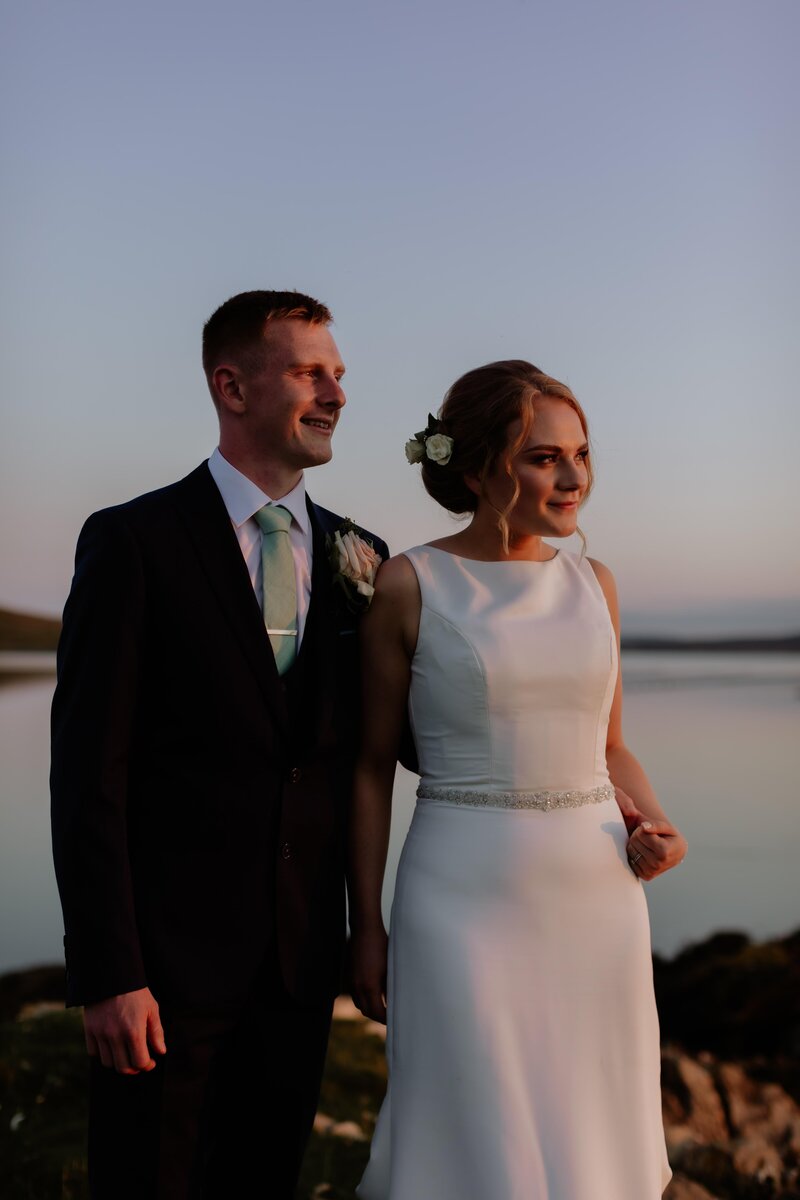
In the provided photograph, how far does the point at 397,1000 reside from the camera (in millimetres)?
2518

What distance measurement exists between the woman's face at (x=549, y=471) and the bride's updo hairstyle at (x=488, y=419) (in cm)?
2

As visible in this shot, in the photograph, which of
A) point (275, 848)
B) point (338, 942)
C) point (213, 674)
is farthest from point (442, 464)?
point (338, 942)

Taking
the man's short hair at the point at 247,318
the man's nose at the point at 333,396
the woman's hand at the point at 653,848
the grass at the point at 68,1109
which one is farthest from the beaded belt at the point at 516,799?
the grass at the point at 68,1109

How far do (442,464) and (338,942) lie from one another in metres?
1.10

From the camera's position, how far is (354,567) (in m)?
2.58

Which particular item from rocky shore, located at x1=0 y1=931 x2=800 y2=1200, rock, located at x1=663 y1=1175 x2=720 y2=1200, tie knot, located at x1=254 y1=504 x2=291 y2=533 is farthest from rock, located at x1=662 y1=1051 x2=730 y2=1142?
tie knot, located at x1=254 y1=504 x2=291 y2=533

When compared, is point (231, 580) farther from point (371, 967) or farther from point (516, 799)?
point (371, 967)

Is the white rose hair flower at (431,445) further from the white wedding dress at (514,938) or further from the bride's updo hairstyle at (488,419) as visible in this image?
the white wedding dress at (514,938)

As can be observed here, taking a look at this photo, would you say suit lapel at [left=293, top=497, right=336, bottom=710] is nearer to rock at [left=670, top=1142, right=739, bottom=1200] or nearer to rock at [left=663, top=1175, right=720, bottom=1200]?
rock at [left=663, top=1175, right=720, bottom=1200]

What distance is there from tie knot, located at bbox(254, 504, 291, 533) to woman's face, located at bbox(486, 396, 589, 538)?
1.58ft

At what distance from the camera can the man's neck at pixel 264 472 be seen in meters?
2.63

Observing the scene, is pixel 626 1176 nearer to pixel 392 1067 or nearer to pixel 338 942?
pixel 392 1067

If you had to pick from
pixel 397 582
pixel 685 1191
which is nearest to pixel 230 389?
pixel 397 582

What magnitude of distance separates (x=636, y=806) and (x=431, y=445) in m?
0.96
